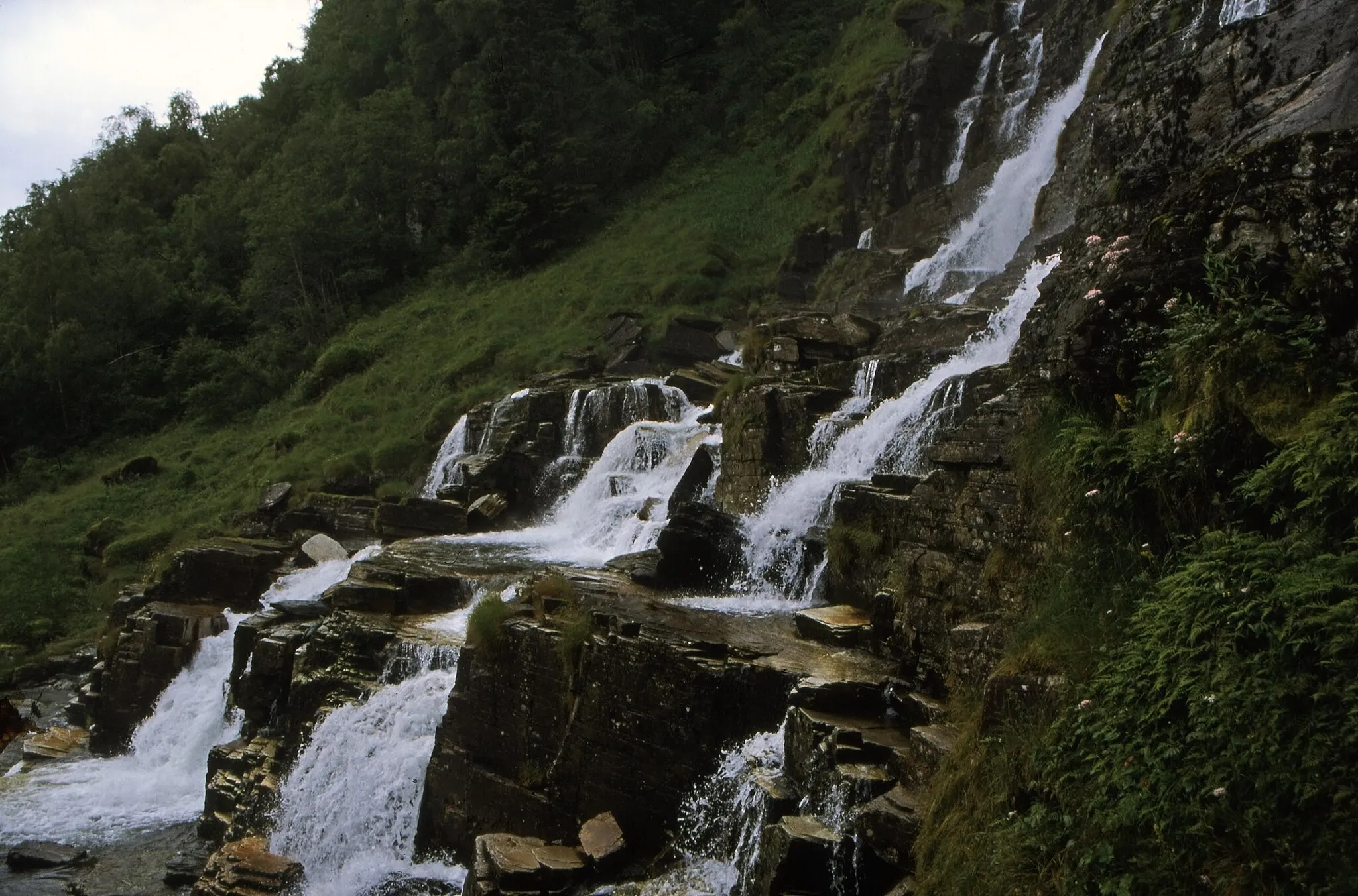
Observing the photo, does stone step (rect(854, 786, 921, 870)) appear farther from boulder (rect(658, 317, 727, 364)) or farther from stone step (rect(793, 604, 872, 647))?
boulder (rect(658, 317, 727, 364))

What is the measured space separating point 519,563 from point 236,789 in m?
4.94

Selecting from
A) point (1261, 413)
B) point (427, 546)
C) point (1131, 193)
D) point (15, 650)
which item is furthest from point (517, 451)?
point (1261, 413)

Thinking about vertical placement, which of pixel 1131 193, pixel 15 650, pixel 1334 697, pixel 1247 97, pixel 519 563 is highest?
pixel 1247 97

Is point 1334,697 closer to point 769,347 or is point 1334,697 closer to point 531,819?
point 531,819

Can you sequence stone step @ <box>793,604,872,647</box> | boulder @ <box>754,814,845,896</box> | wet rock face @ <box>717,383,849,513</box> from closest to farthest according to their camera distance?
1. boulder @ <box>754,814,845,896</box>
2. stone step @ <box>793,604,872,647</box>
3. wet rock face @ <box>717,383,849,513</box>

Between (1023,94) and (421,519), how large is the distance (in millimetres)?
17259

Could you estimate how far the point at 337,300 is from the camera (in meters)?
40.4

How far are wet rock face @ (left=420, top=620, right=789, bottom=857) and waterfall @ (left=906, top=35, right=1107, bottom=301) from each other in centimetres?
1418

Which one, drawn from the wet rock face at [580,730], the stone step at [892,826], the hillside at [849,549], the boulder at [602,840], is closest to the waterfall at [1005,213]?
the hillside at [849,549]

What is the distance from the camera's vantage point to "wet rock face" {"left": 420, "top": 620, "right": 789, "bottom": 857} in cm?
1016

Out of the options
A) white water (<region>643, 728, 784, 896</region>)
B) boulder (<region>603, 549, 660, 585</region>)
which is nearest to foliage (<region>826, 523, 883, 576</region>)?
boulder (<region>603, 549, 660, 585</region>)

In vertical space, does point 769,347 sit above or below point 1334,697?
above

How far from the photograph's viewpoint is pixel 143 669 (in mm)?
18516

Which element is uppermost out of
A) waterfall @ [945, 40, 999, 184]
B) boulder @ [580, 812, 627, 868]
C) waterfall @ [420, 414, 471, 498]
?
waterfall @ [945, 40, 999, 184]
